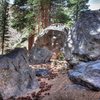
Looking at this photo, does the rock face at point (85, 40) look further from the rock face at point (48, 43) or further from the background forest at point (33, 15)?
the background forest at point (33, 15)

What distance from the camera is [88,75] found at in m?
7.42

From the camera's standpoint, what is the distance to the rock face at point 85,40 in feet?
31.4

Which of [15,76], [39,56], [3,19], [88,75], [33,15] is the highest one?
[33,15]

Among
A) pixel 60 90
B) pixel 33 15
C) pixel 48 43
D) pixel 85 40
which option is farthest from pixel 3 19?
pixel 60 90

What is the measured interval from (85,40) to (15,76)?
3288 mm

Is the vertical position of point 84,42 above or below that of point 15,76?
above

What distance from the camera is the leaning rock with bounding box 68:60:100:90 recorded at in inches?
282

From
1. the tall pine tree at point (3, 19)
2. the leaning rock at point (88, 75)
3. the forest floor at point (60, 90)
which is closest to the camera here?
the forest floor at point (60, 90)

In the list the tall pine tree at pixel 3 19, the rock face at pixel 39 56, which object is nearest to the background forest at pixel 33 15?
the tall pine tree at pixel 3 19

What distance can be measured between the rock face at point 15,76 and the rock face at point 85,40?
2.18 m

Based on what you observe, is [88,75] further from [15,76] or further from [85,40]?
[85,40]

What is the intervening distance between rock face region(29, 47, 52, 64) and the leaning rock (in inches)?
249

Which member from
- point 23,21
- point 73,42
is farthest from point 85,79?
point 23,21

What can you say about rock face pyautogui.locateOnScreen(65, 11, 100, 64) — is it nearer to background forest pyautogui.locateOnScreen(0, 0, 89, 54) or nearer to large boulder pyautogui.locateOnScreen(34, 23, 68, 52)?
large boulder pyautogui.locateOnScreen(34, 23, 68, 52)
